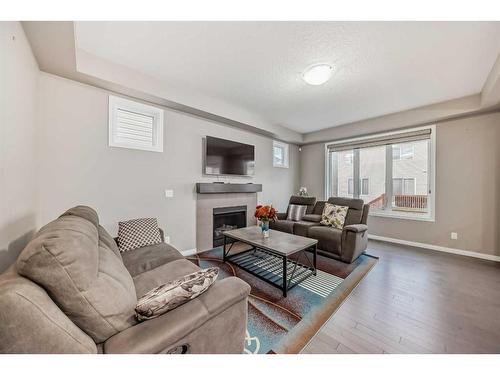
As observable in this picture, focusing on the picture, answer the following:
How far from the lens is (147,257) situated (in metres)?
1.96

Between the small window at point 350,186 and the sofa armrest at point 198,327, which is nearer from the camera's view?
Answer: the sofa armrest at point 198,327

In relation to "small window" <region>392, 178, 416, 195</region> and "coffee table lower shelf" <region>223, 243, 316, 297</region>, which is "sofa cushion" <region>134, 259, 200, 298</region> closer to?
"coffee table lower shelf" <region>223, 243, 316, 297</region>

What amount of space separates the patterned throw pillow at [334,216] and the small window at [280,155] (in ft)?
6.15

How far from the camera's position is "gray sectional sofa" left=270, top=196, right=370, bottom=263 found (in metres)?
2.90

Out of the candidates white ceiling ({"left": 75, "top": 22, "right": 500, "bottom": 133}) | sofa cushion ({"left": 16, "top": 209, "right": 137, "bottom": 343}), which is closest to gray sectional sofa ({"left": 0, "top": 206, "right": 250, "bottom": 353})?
sofa cushion ({"left": 16, "top": 209, "right": 137, "bottom": 343})

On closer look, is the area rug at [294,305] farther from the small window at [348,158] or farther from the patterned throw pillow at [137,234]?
the small window at [348,158]

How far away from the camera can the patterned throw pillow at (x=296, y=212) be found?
13.3ft

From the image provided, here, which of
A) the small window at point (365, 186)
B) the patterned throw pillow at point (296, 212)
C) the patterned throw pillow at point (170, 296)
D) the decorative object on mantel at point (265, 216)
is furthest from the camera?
the small window at point (365, 186)

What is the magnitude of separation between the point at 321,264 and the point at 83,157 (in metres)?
3.43

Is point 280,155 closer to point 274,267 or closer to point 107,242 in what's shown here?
point 274,267

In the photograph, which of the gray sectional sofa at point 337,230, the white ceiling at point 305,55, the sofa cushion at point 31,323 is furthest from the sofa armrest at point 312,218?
the sofa cushion at point 31,323

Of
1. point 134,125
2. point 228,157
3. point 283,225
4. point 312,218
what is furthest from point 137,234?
point 312,218

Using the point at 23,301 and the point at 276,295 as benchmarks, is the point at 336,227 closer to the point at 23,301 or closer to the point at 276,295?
the point at 276,295
